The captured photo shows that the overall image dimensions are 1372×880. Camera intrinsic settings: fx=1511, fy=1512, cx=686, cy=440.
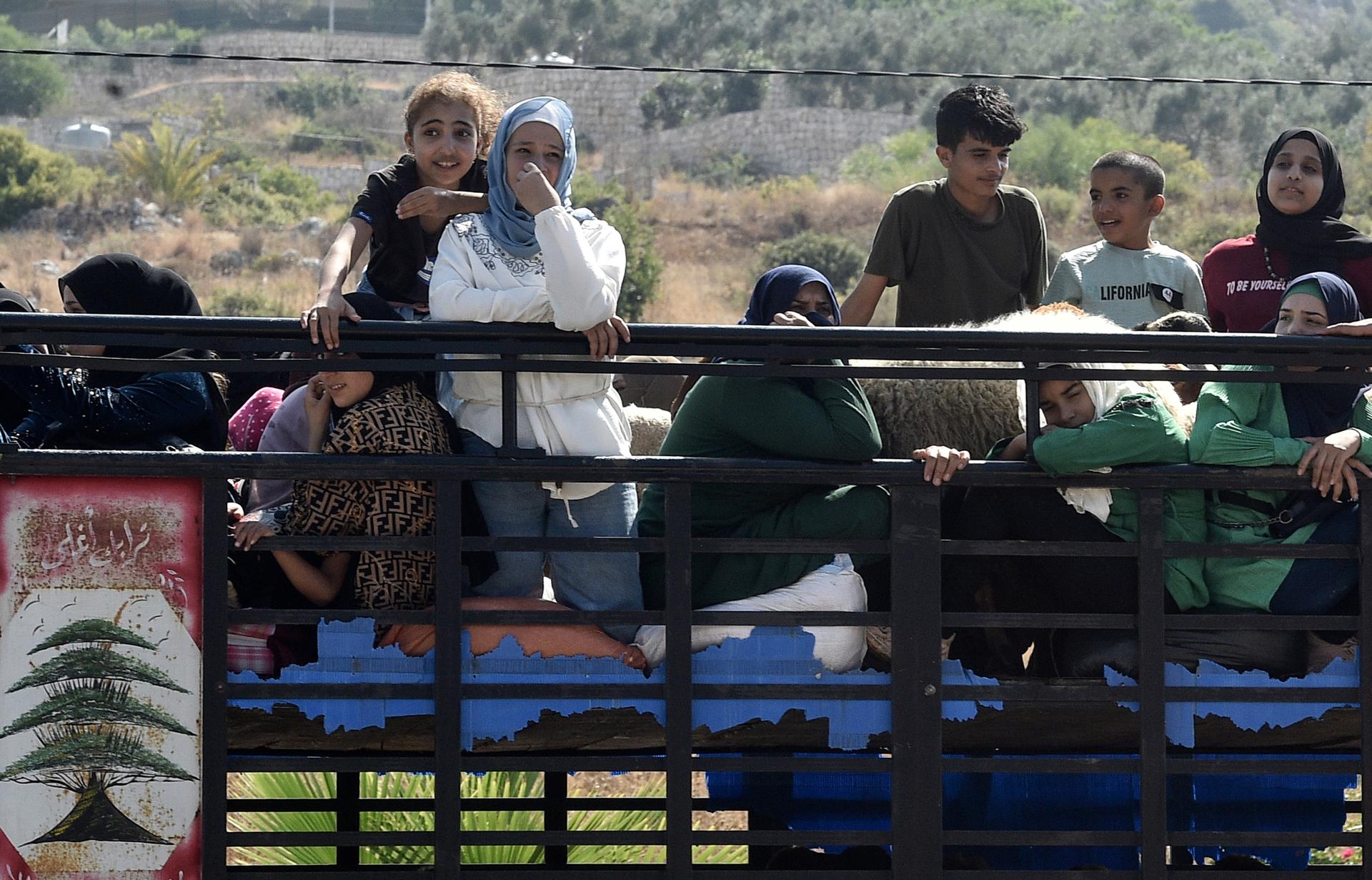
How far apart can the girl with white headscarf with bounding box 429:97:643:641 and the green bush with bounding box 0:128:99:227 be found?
4780 cm

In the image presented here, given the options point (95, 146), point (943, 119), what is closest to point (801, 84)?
point (95, 146)

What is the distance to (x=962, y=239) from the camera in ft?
15.8

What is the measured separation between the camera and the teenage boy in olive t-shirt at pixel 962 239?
4793 mm

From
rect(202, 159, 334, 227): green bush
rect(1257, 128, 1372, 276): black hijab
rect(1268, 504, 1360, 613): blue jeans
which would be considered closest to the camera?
rect(1268, 504, 1360, 613): blue jeans

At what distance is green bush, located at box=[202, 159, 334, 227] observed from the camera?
156ft

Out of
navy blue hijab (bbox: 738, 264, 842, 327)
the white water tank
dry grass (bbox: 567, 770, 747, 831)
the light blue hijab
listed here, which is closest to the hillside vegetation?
the white water tank

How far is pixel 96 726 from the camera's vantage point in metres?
3.12

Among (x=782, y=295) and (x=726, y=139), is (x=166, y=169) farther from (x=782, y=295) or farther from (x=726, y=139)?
(x=782, y=295)

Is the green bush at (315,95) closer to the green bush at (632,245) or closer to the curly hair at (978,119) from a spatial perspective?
the green bush at (632,245)

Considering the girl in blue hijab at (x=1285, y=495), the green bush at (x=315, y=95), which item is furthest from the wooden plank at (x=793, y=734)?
the green bush at (x=315, y=95)

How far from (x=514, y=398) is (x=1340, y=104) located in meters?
59.1

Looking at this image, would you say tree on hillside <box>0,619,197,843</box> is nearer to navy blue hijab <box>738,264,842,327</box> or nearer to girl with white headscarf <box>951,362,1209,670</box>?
navy blue hijab <box>738,264,842,327</box>

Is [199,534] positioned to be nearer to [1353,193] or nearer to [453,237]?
[453,237]

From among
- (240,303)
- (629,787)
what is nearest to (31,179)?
(240,303)
